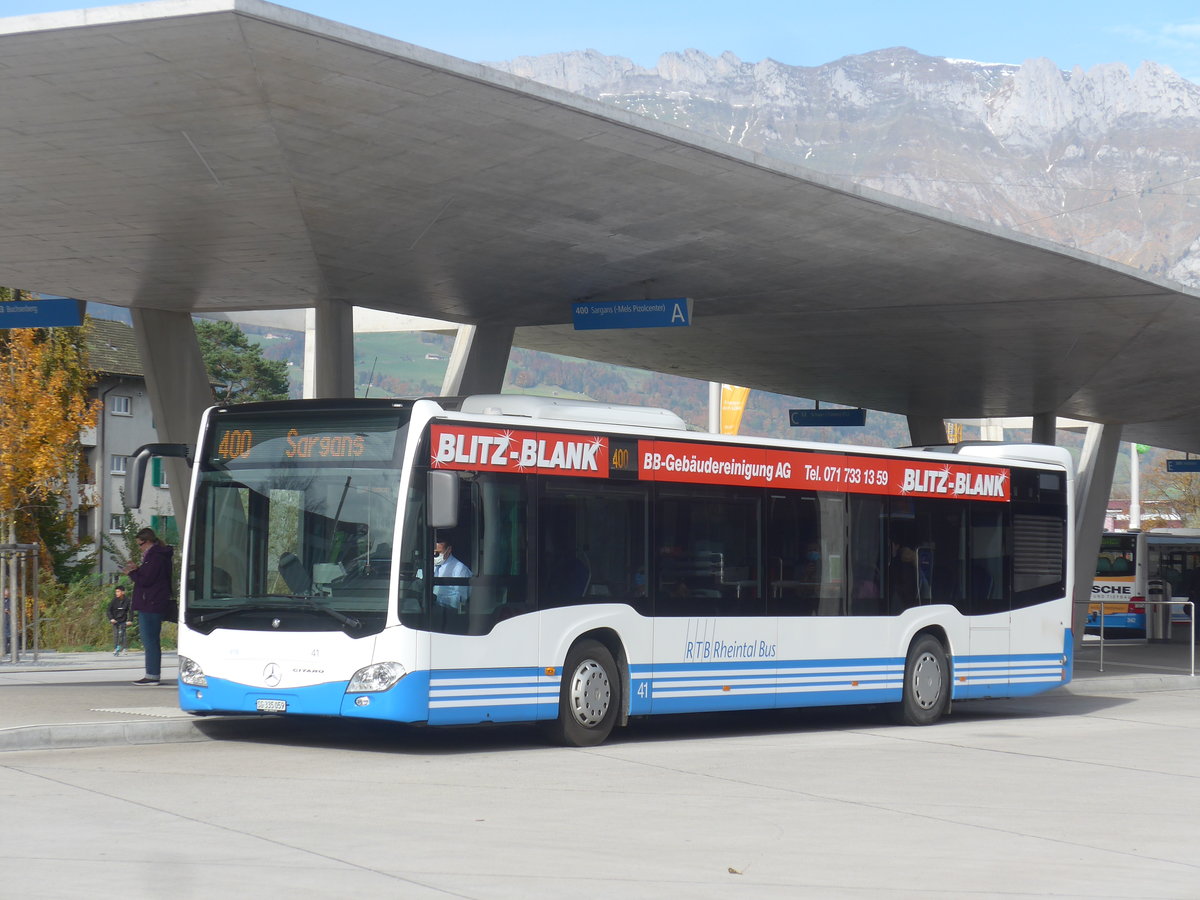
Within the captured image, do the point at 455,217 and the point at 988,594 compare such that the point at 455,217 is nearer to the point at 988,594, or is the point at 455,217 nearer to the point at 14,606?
the point at 988,594

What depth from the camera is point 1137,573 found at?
48188 mm

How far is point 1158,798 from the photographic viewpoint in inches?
449

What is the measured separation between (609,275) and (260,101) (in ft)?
28.6

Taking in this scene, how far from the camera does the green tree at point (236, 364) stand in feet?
308

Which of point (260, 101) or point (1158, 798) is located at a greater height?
point (260, 101)

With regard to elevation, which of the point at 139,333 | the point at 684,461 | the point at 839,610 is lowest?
the point at 839,610

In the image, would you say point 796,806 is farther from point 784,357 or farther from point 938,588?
point 784,357

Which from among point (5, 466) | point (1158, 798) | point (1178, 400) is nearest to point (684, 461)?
point (1158, 798)

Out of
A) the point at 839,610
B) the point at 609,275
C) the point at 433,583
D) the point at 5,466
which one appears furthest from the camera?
the point at 5,466

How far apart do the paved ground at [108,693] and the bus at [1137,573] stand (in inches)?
624

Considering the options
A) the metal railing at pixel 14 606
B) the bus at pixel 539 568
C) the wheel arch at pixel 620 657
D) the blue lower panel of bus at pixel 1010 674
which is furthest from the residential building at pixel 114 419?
the wheel arch at pixel 620 657

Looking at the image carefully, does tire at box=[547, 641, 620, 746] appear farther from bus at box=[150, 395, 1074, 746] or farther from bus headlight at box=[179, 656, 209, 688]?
→ bus headlight at box=[179, 656, 209, 688]

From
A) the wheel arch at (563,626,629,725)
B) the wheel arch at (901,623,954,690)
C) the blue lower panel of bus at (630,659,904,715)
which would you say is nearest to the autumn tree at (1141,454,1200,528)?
the wheel arch at (901,623,954,690)

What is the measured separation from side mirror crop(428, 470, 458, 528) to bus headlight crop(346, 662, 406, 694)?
1.12 metres
